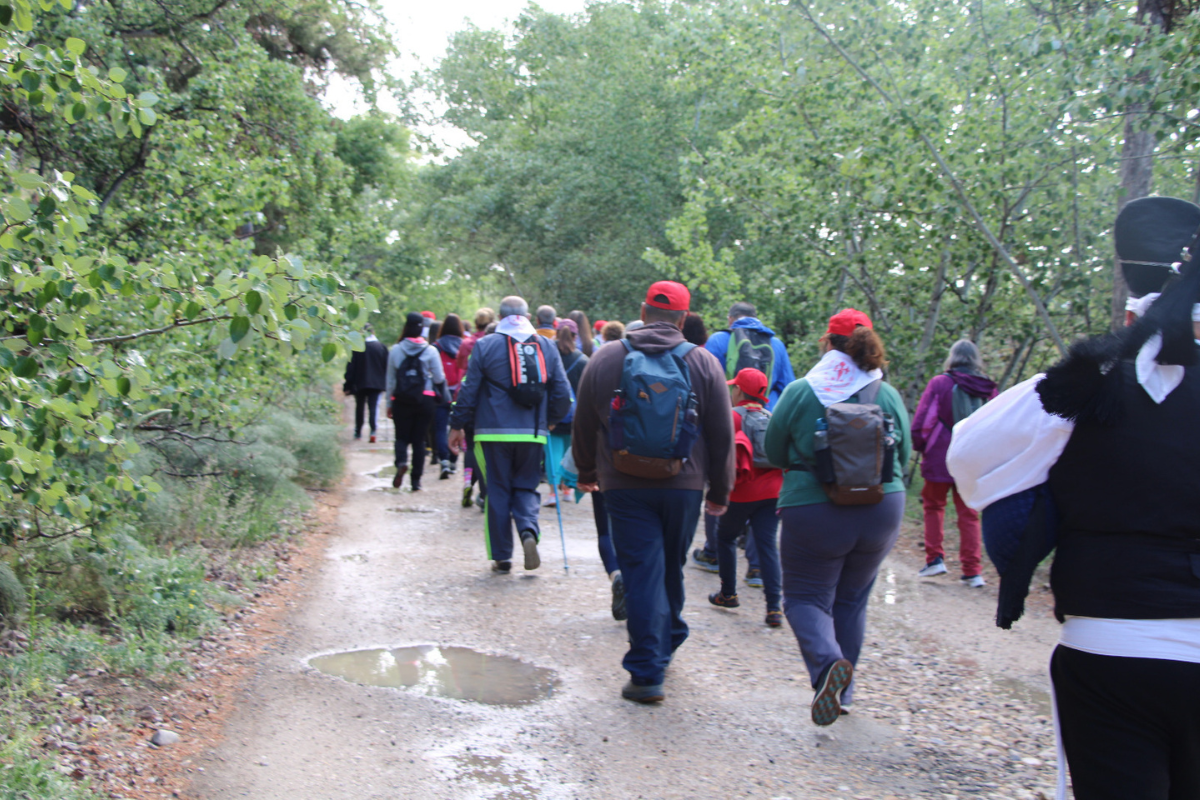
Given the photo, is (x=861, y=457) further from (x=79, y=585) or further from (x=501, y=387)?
(x=79, y=585)

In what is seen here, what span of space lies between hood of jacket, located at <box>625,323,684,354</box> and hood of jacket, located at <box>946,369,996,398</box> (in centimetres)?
378

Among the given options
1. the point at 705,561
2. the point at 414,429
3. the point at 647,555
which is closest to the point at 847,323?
the point at 647,555

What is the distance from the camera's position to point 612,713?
485cm

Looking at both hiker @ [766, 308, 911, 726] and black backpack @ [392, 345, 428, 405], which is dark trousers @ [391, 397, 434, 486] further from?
hiker @ [766, 308, 911, 726]

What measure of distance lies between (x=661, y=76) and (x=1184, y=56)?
52.2ft

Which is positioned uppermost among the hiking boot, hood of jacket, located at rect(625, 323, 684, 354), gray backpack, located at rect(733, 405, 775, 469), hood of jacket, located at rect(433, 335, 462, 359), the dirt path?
hood of jacket, located at rect(433, 335, 462, 359)

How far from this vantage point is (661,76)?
21.5m

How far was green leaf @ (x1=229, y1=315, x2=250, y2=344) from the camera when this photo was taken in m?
2.89

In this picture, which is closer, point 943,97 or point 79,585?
point 79,585

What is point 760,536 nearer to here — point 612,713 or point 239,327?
point 612,713

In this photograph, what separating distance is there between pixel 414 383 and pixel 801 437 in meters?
7.17

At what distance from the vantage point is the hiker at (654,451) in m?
4.77

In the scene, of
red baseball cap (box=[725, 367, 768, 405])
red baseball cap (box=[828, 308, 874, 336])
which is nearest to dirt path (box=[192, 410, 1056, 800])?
red baseball cap (box=[725, 367, 768, 405])

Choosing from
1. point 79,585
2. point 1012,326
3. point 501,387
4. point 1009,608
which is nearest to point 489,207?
point 1012,326
